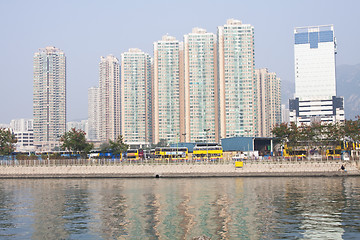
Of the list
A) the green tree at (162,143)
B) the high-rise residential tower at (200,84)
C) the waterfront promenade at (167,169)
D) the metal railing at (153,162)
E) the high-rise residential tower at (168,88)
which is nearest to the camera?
the waterfront promenade at (167,169)

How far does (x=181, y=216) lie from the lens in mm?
37688

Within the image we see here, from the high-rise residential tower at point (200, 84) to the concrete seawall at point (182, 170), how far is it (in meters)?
92.4

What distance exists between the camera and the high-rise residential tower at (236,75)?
174m

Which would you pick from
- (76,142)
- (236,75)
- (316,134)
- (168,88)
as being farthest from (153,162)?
(168,88)

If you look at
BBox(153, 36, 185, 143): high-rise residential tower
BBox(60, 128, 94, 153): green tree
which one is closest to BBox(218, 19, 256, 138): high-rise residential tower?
BBox(153, 36, 185, 143): high-rise residential tower

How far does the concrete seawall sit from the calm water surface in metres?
24.1

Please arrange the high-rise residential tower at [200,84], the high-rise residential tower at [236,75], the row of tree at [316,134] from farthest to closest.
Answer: the high-rise residential tower at [200,84]
the high-rise residential tower at [236,75]
the row of tree at [316,134]

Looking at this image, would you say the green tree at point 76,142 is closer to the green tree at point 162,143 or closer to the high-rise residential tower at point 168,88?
the green tree at point 162,143

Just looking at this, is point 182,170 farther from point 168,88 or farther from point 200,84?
point 168,88

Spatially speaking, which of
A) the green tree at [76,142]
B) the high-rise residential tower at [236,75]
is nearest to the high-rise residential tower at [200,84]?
the high-rise residential tower at [236,75]

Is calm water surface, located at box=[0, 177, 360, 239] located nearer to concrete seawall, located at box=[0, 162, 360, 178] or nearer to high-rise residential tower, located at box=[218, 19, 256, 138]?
concrete seawall, located at box=[0, 162, 360, 178]

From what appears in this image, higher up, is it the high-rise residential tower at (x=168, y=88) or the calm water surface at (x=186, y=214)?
the high-rise residential tower at (x=168, y=88)

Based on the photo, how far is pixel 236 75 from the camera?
569 feet

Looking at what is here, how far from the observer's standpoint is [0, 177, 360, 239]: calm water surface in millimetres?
31141
